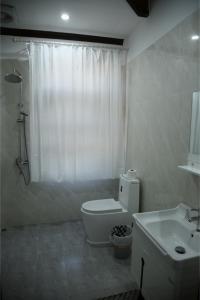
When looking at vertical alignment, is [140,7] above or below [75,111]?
above

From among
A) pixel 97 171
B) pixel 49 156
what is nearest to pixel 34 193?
pixel 49 156

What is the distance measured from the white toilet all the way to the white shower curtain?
1.80 ft

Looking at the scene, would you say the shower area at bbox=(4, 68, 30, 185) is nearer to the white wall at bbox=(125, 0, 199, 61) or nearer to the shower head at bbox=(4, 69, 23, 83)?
the shower head at bbox=(4, 69, 23, 83)

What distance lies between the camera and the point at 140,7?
80.0 inches

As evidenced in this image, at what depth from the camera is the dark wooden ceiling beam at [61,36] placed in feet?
8.12

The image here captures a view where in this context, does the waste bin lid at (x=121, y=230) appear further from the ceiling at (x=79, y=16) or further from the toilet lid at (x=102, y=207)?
the ceiling at (x=79, y=16)

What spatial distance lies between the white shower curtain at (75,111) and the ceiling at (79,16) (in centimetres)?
23

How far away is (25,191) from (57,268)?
1170 millimetres

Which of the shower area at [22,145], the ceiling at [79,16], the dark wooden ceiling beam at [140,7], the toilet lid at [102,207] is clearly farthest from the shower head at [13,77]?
the toilet lid at [102,207]

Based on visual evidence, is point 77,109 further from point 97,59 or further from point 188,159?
point 188,159

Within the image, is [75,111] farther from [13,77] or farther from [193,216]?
[193,216]

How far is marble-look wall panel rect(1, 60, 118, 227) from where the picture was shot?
102 inches

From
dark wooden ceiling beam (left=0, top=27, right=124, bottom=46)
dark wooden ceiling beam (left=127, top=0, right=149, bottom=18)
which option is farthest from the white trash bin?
dark wooden ceiling beam (left=0, top=27, right=124, bottom=46)

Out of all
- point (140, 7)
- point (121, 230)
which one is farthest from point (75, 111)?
point (121, 230)
